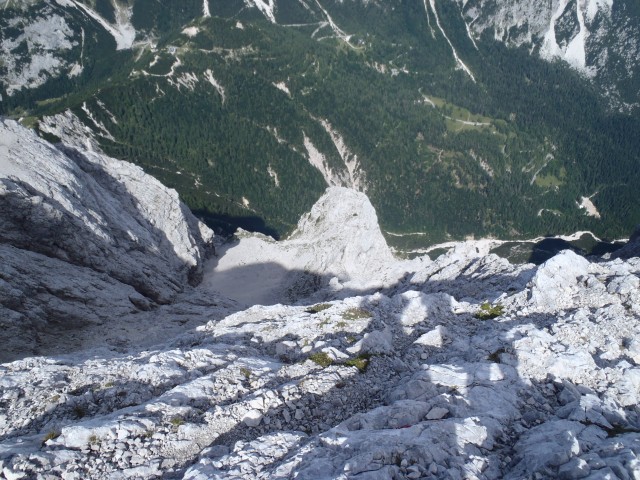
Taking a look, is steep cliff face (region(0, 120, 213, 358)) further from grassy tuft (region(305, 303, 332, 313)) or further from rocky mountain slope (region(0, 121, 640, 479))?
grassy tuft (region(305, 303, 332, 313))

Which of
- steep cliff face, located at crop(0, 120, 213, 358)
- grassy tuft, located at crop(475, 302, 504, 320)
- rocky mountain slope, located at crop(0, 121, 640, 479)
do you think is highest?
steep cliff face, located at crop(0, 120, 213, 358)

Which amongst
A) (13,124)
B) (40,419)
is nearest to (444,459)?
(40,419)

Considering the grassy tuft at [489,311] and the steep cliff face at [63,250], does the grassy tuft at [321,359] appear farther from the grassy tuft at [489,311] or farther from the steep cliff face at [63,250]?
the steep cliff face at [63,250]

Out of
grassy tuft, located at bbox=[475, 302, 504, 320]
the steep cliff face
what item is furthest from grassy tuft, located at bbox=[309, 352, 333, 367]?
the steep cliff face

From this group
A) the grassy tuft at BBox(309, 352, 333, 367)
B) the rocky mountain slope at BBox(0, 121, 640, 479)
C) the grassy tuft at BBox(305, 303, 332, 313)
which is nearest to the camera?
the rocky mountain slope at BBox(0, 121, 640, 479)

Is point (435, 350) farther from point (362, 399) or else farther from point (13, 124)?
point (13, 124)

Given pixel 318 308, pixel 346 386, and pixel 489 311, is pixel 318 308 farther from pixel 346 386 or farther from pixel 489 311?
pixel 346 386
